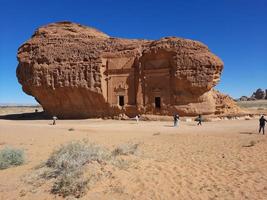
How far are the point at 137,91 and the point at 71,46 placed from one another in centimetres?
1081

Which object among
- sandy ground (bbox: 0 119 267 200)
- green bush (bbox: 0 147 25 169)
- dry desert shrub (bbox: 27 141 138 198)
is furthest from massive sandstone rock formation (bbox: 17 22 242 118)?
green bush (bbox: 0 147 25 169)

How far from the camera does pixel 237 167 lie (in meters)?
9.37

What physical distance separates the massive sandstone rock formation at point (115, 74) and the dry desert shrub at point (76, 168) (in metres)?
21.8

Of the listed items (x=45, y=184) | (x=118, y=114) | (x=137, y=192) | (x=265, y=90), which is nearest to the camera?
(x=137, y=192)

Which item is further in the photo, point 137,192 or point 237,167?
point 237,167

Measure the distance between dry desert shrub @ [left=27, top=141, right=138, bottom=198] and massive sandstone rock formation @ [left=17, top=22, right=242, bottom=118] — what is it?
21759 mm

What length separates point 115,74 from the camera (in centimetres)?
3394

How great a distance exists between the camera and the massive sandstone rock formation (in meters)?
30.2

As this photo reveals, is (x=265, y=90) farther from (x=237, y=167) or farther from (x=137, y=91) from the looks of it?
(x=237, y=167)

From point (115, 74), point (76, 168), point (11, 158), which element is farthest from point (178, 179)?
point (115, 74)

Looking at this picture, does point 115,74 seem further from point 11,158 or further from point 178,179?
point 178,179

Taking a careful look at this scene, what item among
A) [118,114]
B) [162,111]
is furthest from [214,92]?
[118,114]

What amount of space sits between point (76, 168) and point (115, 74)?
26555 millimetres

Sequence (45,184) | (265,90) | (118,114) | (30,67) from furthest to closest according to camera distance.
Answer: (265,90)
(30,67)
(118,114)
(45,184)
